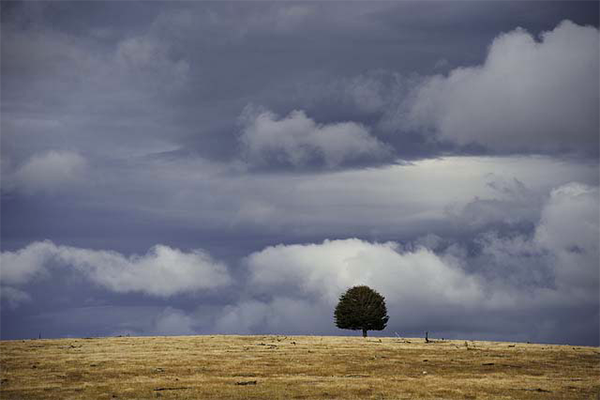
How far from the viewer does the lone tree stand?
9275 cm

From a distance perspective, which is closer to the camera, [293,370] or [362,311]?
[293,370]

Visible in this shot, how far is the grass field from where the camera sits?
44.6m

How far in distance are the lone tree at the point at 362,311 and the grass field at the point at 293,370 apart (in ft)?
45.9

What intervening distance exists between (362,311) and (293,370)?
3985cm

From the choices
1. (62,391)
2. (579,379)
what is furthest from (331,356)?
(62,391)

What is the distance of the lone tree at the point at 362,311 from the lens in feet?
304

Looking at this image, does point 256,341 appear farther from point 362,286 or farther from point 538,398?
point 538,398

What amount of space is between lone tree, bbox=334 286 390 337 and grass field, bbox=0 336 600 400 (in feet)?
45.9

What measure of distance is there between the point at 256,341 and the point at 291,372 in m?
25.6

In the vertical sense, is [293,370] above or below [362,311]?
below

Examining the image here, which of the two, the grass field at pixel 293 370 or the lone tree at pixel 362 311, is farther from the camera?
the lone tree at pixel 362 311

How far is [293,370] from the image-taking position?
53.8 metres

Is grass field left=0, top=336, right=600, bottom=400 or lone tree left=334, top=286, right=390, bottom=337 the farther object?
lone tree left=334, top=286, right=390, bottom=337

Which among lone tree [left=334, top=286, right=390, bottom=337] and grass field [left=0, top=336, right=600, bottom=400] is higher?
lone tree [left=334, top=286, right=390, bottom=337]
